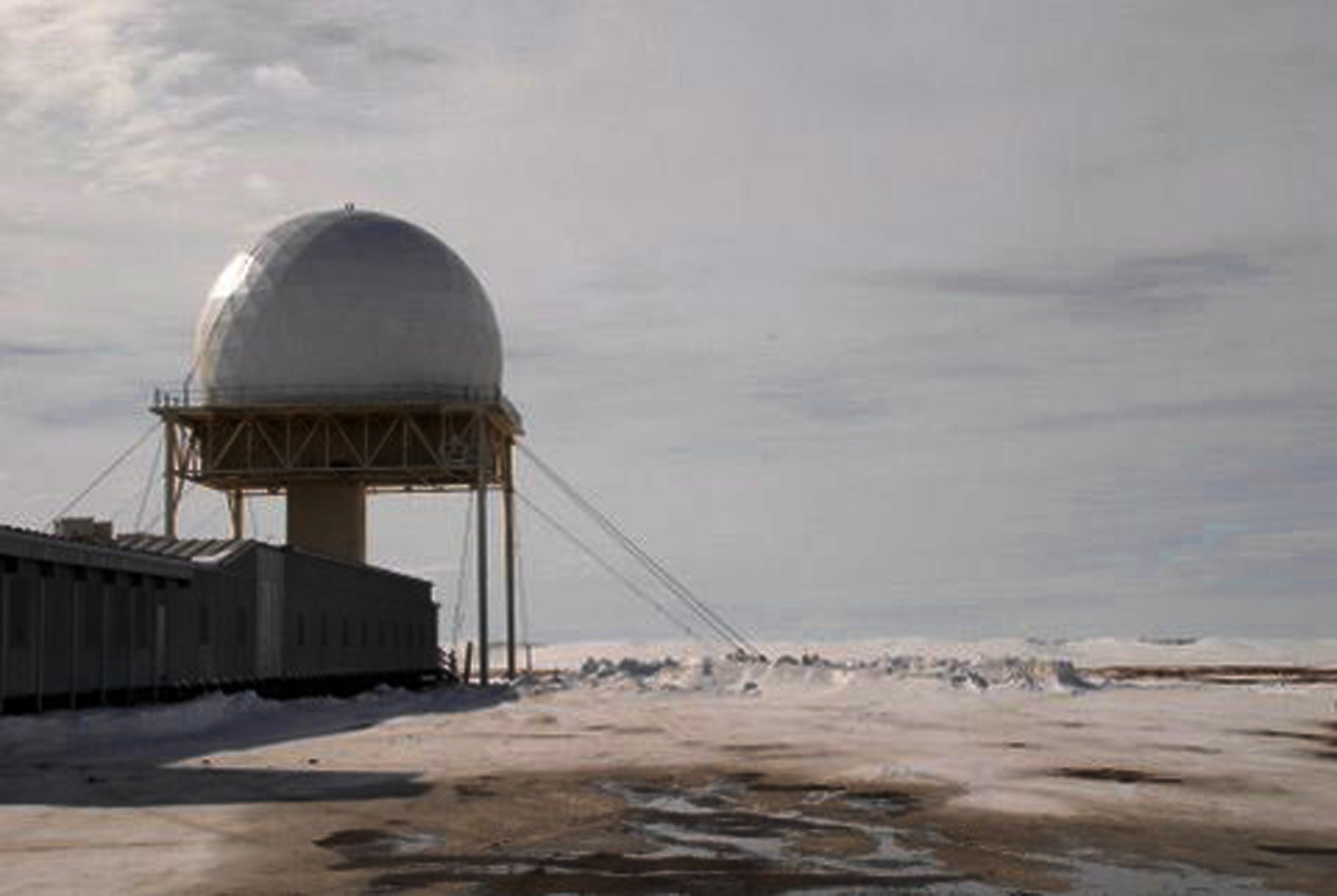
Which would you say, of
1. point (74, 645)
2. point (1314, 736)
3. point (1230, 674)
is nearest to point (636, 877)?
point (74, 645)

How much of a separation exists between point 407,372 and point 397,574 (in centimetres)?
835

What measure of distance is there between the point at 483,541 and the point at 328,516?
595cm

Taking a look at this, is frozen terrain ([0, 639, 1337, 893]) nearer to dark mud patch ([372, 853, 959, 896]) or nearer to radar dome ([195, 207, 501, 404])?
dark mud patch ([372, 853, 959, 896])

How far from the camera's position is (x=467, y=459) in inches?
2438

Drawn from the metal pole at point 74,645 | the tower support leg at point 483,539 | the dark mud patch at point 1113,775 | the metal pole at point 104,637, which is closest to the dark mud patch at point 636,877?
the dark mud patch at point 1113,775

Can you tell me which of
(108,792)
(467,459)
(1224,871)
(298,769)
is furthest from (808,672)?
(1224,871)

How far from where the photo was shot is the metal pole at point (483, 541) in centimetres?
6141

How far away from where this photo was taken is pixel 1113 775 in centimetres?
2428

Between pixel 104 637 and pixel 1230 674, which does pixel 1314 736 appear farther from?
pixel 1230 674

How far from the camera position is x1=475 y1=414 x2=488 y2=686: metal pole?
61406 mm

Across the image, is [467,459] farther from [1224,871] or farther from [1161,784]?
[1224,871]

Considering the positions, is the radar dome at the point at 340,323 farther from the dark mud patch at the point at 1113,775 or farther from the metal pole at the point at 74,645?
the dark mud patch at the point at 1113,775

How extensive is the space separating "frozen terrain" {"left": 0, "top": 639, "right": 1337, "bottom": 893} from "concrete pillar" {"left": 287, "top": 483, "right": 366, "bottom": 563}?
1976 cm

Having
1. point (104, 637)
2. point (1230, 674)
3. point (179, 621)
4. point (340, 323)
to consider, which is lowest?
point (1230, 674)
